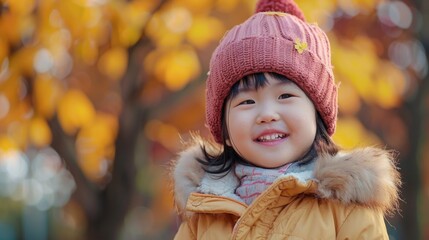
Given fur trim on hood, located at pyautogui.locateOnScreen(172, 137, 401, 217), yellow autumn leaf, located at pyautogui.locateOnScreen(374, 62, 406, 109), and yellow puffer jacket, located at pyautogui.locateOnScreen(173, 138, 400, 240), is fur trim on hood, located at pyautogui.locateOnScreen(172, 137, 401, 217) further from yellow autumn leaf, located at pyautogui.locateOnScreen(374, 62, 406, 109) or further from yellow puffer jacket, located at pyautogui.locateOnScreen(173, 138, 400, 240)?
yellow autumn leaf, located at pyautogui.locateOnScreen(374, 62, 406, 109)

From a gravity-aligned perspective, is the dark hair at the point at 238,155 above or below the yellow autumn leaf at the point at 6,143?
above

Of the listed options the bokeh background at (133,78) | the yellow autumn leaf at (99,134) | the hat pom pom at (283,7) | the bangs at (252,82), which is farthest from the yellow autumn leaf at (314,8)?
the yellow autumn leaf at (99,134)

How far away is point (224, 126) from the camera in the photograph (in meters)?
2.72

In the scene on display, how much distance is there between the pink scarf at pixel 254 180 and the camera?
2.54 metres

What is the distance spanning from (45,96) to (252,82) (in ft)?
10.6

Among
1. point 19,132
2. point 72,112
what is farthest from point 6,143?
point 72,112

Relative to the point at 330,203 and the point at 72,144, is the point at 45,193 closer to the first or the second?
the point at 72,144

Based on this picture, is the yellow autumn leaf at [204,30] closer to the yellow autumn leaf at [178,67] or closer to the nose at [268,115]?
the yellow autumn leaf at [178,67]

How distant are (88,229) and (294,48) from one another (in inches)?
146

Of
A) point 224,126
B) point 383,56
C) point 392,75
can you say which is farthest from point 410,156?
point 224,126

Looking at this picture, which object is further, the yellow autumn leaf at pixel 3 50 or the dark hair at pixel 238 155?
the yellow autumn leaf at pixel 3 50

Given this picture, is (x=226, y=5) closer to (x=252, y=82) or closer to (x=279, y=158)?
(x=252, y=82)

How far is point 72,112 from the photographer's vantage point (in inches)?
249

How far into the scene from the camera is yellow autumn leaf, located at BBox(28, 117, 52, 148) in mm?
5680
